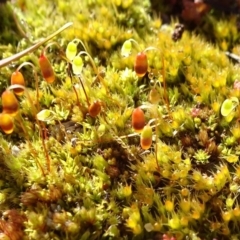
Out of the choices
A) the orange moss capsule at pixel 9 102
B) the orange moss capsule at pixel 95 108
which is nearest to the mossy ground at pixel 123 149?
the orange moss capsule at pixel 95 108

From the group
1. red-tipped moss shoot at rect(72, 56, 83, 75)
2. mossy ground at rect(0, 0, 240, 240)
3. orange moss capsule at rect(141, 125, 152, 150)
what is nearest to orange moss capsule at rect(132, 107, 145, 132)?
orange moss capsule at rect(141, 125, 152, 150)

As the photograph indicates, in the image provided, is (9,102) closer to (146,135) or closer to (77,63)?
(77,63)

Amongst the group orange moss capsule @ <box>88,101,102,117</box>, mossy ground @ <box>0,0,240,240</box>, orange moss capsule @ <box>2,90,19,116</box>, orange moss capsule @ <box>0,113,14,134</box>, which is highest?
orange moss capsule @ <box>2,90,19,116</box>

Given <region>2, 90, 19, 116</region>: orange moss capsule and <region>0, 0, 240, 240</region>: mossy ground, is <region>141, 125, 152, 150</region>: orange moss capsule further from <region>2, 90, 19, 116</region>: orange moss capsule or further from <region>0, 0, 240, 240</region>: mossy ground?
<region>2, 90, 19, 116</region>: orange moss capsule

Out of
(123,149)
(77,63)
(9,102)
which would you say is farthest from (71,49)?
(123,149)

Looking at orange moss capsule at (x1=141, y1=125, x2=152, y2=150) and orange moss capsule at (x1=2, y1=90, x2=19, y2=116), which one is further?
orange moss capsule at (x1=141, y1=125, x2=152, y2=150)

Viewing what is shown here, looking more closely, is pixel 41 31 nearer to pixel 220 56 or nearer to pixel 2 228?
pixel 220 56

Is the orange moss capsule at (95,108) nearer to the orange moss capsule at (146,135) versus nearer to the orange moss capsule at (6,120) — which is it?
the orange moss capsule at (146,135)
